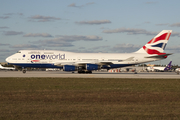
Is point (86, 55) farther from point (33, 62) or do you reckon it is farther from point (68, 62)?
point (33, 62)

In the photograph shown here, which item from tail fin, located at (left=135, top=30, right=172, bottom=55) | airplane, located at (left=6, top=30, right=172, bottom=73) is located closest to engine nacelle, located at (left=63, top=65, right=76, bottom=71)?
airplane, located at (left=6, top=30, right=172, bottom=73)

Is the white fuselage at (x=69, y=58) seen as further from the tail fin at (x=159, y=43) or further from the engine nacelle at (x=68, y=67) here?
the engine nacelle at (x=68, y=67)

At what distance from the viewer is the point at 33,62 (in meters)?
55.5

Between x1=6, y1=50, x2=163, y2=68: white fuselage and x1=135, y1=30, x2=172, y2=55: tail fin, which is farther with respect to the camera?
x1=135, y1=30, x2=172, y2=55: tail fin

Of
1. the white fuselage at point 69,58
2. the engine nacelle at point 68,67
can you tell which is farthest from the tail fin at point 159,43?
the engine nacelle at point 68,67

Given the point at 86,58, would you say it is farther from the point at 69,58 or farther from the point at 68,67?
the point at 68,67

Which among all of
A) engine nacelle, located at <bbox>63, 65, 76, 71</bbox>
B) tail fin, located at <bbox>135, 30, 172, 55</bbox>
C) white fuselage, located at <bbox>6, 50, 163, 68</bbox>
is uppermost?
tail fin, located at <bbox>135, 30, 172, 55</bbox>

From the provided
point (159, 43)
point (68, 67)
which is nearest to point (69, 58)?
point (68, 67)

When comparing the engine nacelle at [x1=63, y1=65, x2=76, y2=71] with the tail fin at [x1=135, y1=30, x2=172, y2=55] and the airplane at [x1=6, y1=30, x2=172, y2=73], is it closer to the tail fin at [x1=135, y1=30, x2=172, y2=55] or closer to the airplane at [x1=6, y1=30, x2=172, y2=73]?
the airplane at [x1=6, y1=30, x2=172, y2=73]

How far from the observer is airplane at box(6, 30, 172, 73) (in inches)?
2186
